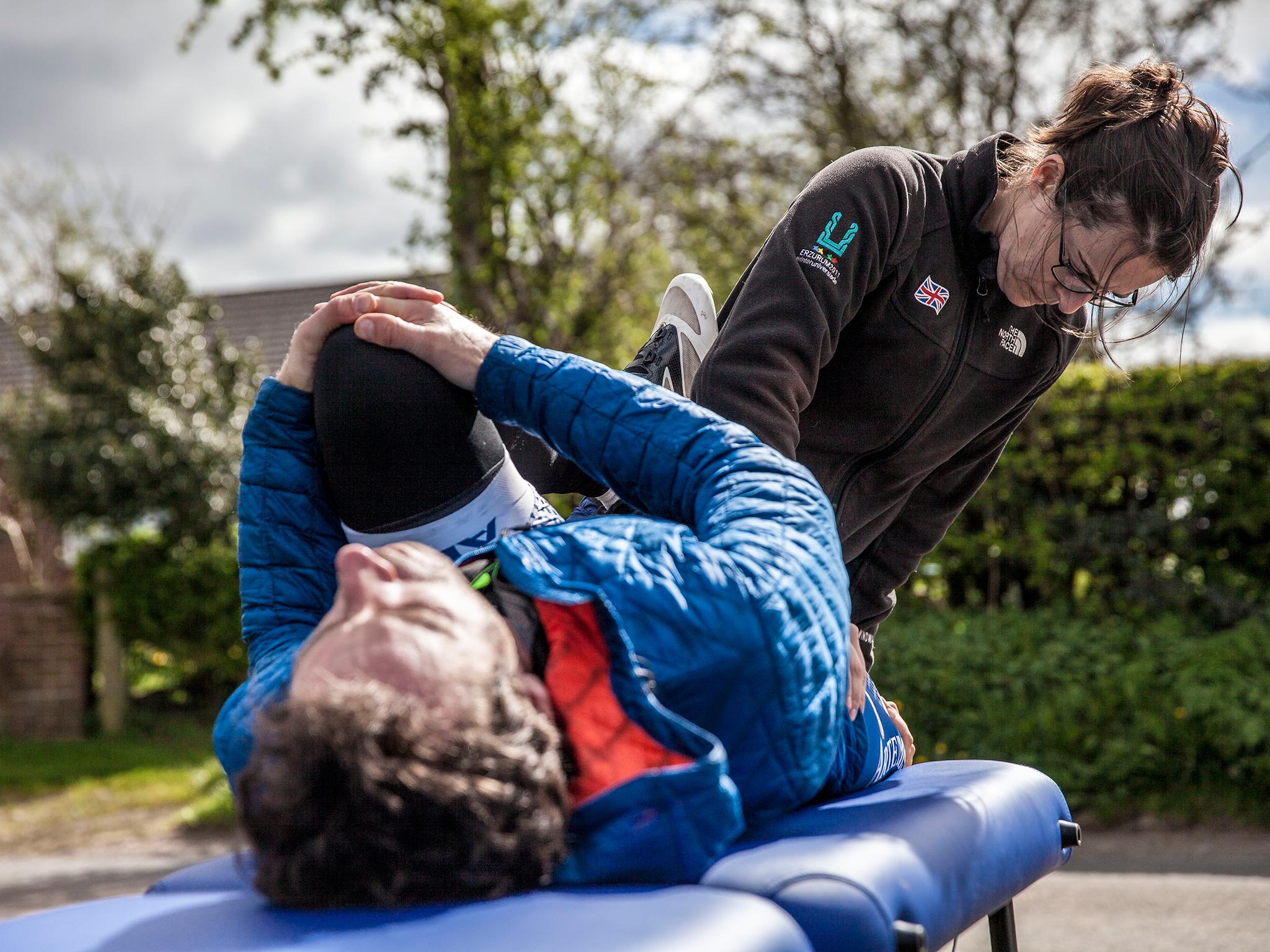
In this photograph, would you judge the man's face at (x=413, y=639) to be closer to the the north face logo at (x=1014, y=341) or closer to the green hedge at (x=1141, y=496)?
the the north face logo at (x=1014, y=341)

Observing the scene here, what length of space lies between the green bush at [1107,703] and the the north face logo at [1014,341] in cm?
347

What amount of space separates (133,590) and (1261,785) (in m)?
7.86

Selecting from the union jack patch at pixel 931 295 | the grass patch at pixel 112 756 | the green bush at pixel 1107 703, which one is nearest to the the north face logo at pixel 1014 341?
the union jack patch at pixel 931 295

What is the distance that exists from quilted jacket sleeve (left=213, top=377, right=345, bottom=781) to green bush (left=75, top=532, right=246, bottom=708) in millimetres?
7233

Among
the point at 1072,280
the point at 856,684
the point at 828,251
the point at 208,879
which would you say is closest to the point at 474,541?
the point at 208,879

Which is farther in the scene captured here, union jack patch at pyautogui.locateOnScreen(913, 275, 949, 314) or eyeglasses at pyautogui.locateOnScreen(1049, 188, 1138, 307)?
union jack patch at pyautogui.locateOnScreen(913, 275, 949, 314)

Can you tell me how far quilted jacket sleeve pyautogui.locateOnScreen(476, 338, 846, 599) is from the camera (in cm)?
A: 138

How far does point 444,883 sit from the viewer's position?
1.12 metres

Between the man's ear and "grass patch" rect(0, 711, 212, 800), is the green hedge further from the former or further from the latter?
"grass patch" rect(0, 711, 212, 800)

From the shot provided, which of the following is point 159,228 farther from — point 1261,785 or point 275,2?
point 1261,785

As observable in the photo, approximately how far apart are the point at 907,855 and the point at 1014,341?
1276mm

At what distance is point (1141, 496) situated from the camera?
6047 millimetres

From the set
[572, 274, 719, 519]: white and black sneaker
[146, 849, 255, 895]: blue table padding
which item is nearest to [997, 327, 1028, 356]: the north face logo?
[572, 274, 719, 519]: white and black sneaker

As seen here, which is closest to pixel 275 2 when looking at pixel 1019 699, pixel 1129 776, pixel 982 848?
pixel 1019 699
